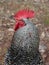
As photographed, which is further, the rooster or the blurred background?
the blurred background

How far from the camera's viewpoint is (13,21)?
6.77m

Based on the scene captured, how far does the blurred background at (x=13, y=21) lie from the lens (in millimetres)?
5671

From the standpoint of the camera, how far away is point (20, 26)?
13.4 feet

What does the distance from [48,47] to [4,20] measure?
4.88ft

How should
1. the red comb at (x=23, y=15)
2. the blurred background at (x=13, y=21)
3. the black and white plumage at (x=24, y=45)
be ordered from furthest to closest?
the blurred background at (x=13, y=21)
the red comb at (x=23, y=15)
the black and white plumage at (x=24, y=45)

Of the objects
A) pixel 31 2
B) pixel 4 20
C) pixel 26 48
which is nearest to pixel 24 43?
pixel 26 48

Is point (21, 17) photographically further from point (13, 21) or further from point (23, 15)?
point (13, 21)

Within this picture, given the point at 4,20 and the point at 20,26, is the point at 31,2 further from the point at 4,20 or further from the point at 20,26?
the point at 20,26

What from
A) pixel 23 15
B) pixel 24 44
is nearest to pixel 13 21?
pixel 23 15

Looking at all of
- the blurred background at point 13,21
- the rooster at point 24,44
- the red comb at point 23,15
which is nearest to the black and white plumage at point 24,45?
the rooster at point 24,44

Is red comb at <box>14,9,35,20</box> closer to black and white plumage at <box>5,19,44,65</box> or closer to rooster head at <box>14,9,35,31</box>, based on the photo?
rooster head at <box>14,9,35,31</box>

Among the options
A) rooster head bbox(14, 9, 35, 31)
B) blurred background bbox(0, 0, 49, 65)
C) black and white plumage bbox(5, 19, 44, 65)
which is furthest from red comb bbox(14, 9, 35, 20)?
blurred background bbox(0, 0, 49, 65)

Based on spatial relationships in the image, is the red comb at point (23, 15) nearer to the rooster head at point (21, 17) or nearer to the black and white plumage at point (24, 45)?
the rooster head at point (21, 17)

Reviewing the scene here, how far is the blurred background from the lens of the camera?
5.67m
